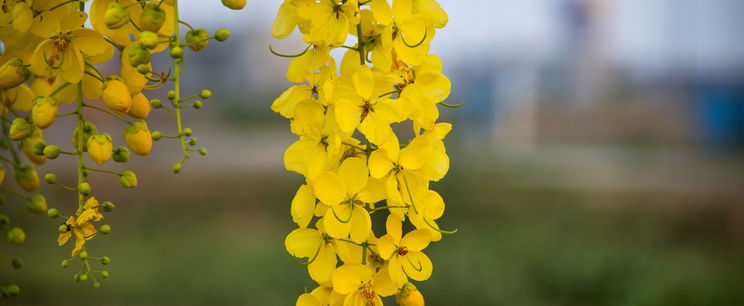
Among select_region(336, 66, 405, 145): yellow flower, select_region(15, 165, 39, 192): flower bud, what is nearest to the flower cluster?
select_region(336, 66, 405, 145): yellow flower

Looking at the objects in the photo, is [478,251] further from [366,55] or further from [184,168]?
[366,55]

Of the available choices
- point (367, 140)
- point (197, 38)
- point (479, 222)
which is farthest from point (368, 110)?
point (479, 222)

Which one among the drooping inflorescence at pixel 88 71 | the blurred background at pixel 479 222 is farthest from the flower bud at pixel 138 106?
the blurred background at pixel 479 222

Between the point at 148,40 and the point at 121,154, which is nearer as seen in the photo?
the point at 148,40

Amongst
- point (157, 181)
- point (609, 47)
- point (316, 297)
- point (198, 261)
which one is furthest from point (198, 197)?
point (609, 47)

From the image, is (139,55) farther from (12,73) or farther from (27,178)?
(27,178)

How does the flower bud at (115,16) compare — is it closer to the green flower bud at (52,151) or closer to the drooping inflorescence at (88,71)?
the drooping inflorescence at (88,71)
